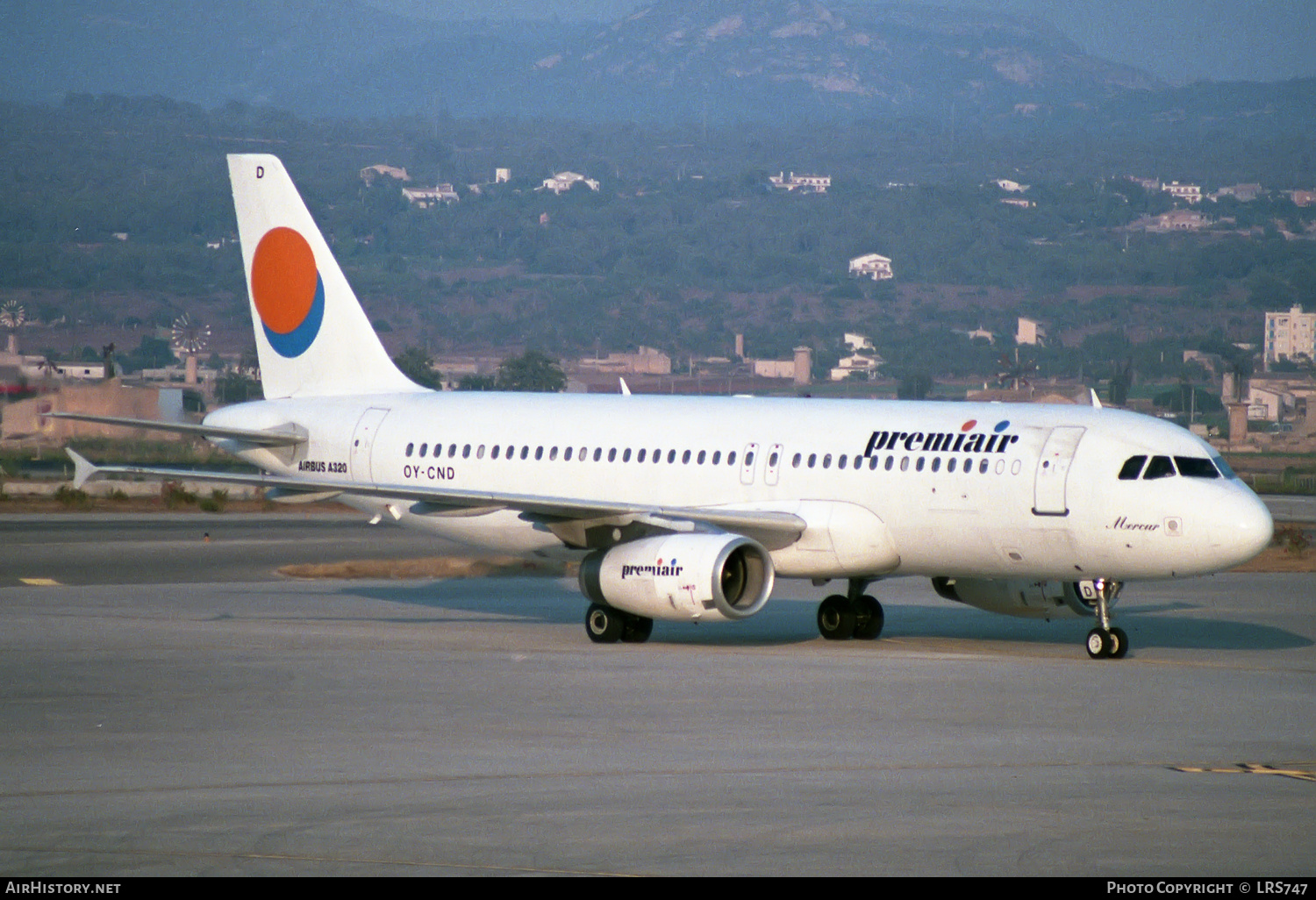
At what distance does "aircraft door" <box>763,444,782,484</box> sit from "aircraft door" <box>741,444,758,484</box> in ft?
0.71

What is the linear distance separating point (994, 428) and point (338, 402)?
12294 millimetres

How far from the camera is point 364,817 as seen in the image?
13336 mm

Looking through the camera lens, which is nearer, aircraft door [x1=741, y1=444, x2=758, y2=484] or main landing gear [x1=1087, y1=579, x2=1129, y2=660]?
main landing gear [x1=1087, y1=579, x2=1129, y2=660]

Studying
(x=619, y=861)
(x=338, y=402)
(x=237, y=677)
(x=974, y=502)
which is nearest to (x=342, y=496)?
(x=338, y=402)

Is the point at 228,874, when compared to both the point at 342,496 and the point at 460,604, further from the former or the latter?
the point at 460,604

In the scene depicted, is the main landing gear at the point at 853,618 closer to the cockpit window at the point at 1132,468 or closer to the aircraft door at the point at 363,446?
the cockpit window at the point at 1132,468

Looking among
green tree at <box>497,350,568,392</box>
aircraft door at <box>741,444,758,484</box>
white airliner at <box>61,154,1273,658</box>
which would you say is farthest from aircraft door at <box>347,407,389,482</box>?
green tree at <box>497,350,568,392</box>

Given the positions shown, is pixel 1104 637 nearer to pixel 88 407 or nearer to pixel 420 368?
pixel 88 407

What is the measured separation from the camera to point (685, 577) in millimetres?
24766

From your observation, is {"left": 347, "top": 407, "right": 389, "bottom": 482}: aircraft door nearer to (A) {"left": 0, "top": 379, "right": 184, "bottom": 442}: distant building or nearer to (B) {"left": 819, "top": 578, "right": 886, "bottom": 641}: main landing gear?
(B) {"left": 819, "top": 578, "right": 886, "bottom": 641}: main landing gear

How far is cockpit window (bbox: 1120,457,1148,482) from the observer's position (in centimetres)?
2452

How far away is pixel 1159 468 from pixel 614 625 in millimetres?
8030

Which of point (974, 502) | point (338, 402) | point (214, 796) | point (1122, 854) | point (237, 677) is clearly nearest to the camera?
point (1122, 854)

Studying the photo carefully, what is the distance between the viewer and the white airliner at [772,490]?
80.7 ft
